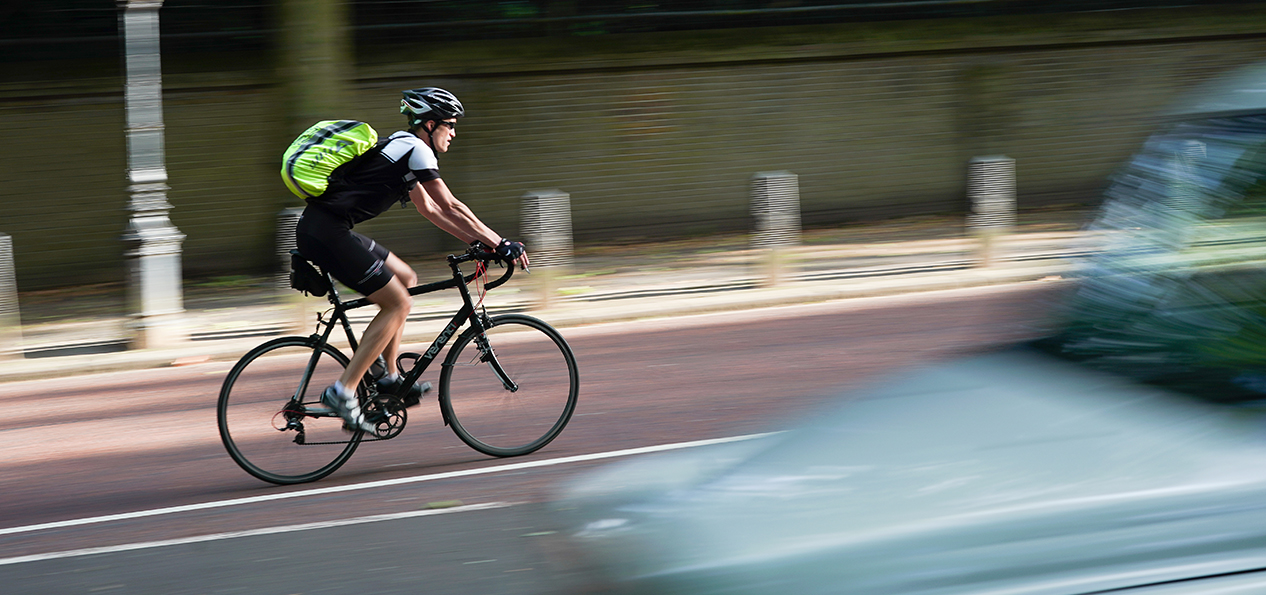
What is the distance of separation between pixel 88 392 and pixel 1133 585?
9.20 m

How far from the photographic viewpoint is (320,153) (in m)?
5.65

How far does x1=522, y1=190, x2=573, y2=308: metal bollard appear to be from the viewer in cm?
1162

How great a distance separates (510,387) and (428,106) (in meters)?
1.49

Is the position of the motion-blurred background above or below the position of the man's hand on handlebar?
above

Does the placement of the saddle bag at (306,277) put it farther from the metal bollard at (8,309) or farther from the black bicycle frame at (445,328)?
the metal bollard at (8,309)

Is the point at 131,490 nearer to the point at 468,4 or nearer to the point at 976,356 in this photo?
the point at 976,356

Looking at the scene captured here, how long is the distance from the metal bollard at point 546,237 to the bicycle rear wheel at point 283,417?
5.56 meters

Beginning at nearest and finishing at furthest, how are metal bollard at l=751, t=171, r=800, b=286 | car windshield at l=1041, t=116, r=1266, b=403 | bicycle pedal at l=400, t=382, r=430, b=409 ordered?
1. car windshield at l=1041, t=116, r=1266, b=403
2. bicycle pedal at l=400, t=382, r=430, b=409
3. metal bollard at l=751, t=171, r=800, b=286

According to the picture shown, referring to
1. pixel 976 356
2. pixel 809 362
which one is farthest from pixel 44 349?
pixel 976 356

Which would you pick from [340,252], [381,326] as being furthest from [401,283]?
[340,252]

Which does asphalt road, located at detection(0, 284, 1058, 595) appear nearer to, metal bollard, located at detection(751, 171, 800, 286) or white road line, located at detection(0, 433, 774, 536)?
white road line, located at detection(0, 433, 774, 536)

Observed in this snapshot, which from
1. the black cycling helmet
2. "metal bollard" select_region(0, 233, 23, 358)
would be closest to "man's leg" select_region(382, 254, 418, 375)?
the black cycling helmet

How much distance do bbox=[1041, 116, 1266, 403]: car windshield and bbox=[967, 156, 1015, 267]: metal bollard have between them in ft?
33.0

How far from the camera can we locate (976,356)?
2.94 metres
